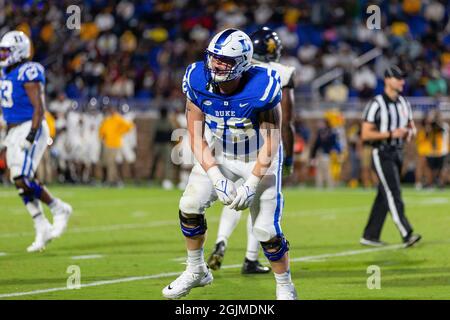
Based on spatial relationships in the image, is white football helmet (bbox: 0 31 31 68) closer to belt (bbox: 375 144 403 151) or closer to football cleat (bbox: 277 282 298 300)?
belt (bbox: 375 144 403 151)

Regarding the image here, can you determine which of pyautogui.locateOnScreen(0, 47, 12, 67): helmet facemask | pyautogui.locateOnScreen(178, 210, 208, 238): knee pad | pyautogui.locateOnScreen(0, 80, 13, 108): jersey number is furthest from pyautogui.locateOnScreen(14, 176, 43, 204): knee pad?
pyautogui.locateOnScreen(178, 210, 208, 238): knee pad

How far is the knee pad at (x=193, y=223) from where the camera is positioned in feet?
24.0

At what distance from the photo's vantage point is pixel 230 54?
6.99m

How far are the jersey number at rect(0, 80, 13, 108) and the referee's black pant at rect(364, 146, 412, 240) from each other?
12.1 feet

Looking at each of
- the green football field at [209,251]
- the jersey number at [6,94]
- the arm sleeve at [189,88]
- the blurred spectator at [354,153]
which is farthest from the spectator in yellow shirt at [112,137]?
the arm sleeve at [189,88]

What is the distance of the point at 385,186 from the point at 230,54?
184 inches

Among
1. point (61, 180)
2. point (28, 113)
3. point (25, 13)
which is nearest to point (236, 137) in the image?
point (28, 113)

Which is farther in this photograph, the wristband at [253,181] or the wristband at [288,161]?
the wristband at [288,161]

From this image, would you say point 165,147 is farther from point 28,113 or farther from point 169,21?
point 28,113

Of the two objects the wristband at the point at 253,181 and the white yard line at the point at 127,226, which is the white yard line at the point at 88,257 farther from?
the wristband at the point at 253,181

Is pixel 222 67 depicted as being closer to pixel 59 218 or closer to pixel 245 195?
pixel 245 195

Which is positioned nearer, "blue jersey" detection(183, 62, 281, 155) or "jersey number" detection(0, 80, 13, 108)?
"blue jersey" detection(183, 62, 281, 155)

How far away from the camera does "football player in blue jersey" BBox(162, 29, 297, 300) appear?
707 cm

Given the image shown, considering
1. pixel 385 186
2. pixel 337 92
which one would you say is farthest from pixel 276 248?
pixel 337 92
